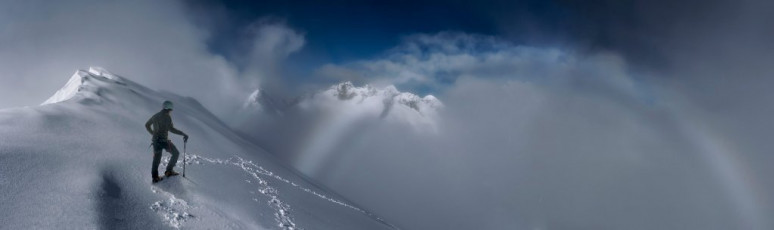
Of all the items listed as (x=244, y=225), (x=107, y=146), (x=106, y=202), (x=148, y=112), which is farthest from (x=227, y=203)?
(x=148, y=112)

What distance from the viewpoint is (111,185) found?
1284 cm

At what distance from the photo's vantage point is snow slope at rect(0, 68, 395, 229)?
1054 cm

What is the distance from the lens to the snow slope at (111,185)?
10.5m

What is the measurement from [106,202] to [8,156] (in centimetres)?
321

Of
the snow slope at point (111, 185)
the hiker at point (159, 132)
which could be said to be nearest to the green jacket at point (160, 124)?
the hiker at point (159, 132)

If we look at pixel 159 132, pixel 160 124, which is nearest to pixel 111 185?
pixel 159 132

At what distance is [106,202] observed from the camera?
11.5m

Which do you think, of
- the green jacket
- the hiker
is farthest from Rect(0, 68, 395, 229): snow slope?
the green jacket

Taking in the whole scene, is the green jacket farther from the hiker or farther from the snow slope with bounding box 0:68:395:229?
the snow slope with bounding box 0:68:395:229

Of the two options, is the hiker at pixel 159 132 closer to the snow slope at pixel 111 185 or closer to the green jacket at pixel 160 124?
the green jacket at pixel 160 124

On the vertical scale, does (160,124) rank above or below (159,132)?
above

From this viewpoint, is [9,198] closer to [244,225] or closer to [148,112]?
[244,225]

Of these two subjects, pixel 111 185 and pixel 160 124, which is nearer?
pixel 111 185

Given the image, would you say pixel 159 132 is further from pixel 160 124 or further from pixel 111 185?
pixel 111 185
